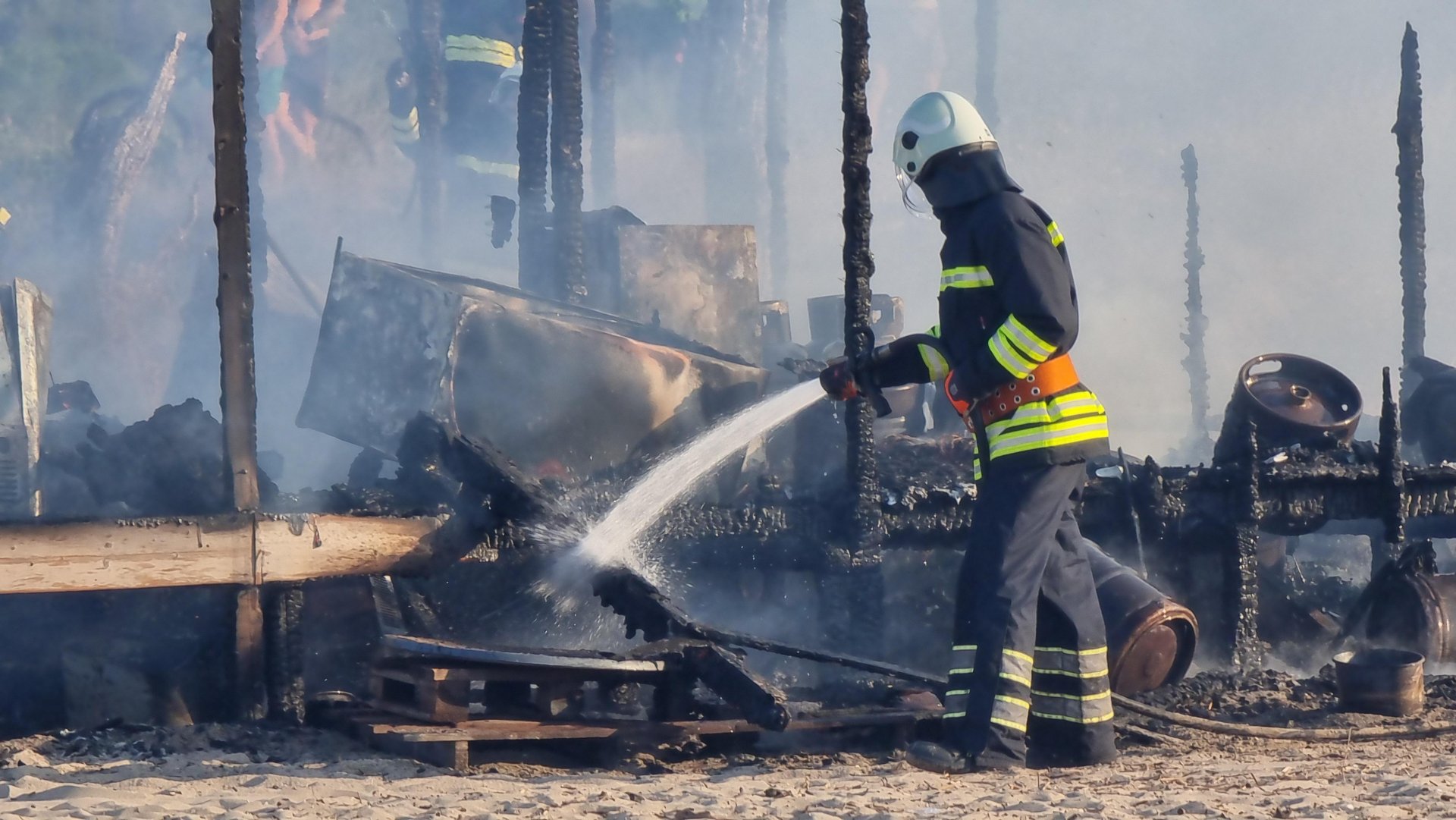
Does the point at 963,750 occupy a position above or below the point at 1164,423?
below

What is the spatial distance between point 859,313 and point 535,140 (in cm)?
789

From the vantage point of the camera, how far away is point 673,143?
40.0 meters

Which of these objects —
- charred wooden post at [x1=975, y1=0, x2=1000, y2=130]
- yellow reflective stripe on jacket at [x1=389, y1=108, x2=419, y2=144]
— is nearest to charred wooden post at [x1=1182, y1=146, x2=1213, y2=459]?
charred wooden post at [x1=975, y1=0, x2=1000, y2=130]

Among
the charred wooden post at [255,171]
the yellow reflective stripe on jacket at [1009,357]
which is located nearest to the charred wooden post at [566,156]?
the charred wooden post at [255,171]

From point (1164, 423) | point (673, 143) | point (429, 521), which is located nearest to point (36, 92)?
point (673, 143)

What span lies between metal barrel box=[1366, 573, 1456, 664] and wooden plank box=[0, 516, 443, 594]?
6.28m

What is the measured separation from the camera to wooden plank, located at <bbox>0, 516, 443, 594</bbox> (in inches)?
199

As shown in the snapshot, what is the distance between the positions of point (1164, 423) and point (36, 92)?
24860 millimetres

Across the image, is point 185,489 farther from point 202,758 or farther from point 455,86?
point 455,86

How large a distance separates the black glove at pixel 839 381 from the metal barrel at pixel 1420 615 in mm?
5178

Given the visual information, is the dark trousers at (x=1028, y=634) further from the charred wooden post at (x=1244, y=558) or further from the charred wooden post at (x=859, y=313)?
the charred wooden post at (x=1244, y=558)

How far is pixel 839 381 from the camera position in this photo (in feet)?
17.2

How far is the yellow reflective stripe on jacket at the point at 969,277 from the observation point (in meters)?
4.79

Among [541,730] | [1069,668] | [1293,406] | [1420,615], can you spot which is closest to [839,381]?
[1069,668]
